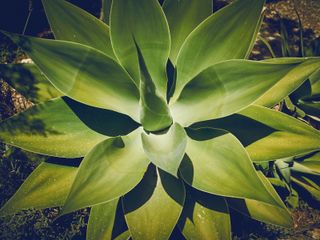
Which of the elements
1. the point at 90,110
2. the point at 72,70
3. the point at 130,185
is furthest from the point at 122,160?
the point at 72,70

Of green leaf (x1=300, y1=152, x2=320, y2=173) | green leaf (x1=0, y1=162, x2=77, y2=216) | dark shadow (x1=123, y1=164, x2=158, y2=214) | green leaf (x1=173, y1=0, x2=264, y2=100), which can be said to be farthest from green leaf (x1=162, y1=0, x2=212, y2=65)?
green leaf (x1=300, y1=152, x2=320, y2=173)

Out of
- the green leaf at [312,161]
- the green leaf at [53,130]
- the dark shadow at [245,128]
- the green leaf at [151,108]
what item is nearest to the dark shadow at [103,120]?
the green leaf at [53,130]

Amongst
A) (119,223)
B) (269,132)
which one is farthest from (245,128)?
(119,223)

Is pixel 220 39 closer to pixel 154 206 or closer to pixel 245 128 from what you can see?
pixel 245 128

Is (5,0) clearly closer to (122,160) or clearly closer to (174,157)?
(122,160)

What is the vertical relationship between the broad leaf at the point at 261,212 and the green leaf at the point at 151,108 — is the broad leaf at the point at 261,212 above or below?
below

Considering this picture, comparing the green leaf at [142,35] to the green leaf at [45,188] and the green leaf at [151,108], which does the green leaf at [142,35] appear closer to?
the green leaf at [151,108]
